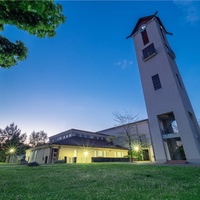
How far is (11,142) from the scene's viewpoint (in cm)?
5372

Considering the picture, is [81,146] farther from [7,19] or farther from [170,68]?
[7,19]

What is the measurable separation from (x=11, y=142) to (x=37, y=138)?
93.3ft

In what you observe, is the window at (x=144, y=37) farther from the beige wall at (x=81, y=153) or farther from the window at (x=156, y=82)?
the beige wall at (x=81, y=153)

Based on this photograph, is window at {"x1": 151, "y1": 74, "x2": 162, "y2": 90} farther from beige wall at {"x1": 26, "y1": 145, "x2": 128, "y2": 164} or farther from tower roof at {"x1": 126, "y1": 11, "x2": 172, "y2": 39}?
beige wall at {"x1": 26, "y1": 145, "x2": 128, "y2": 164}

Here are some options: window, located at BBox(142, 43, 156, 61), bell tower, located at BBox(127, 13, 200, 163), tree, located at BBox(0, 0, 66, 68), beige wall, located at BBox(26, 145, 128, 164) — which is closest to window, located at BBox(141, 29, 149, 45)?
bell tower, located at BBox(127, 13, 200, 163)

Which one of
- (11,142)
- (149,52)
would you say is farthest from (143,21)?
(11,142)

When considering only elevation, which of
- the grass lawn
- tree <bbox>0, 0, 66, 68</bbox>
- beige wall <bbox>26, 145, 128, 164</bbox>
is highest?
tree <bbox>0, 0, 66, 68</bbox>

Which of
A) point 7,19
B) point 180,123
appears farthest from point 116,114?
point 7,19

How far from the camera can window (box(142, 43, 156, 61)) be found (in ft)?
69.8

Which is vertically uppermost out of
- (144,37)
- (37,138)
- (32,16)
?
(144,37)

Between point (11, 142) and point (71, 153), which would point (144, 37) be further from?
point (11, 142)

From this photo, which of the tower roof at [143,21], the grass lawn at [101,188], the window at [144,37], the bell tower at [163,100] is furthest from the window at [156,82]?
the grass lawn at [101,188]

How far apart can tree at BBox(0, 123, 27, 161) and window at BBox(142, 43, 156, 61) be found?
172 ft

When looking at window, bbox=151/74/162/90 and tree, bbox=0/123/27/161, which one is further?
tree, bbox=0/123/27/161
